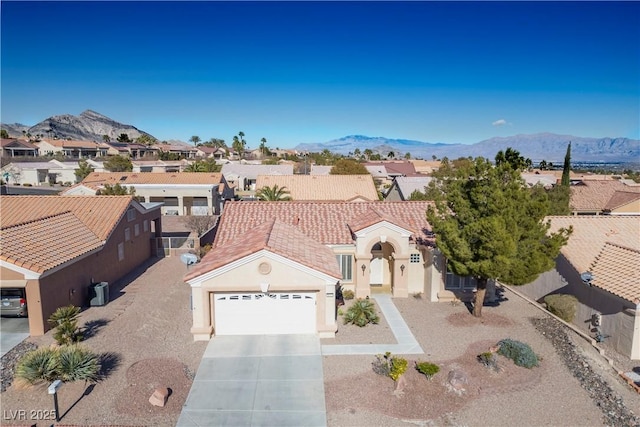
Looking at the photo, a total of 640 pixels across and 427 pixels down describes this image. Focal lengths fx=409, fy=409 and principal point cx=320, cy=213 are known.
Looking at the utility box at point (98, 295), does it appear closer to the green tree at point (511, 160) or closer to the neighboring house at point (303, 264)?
the neighboring house at point (303, 264)

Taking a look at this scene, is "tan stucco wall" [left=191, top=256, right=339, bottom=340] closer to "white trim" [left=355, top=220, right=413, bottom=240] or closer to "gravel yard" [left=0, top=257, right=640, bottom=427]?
"gravel yard" [left=0, top=257, right=640, bottom=427]

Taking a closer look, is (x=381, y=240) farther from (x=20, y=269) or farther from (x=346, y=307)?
(x=20, y=269)

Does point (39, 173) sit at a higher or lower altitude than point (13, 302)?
higher

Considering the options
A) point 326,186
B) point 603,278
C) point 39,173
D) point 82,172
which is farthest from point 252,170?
point 603,278

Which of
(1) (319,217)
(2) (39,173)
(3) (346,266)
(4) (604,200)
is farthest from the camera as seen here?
(2) (39,173)

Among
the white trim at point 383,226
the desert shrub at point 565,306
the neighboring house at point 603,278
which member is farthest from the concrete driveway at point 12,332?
the neighboring house at point 603,278

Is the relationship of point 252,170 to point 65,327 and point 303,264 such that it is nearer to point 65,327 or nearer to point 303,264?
point 303,264

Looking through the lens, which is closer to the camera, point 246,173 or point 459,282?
point 459,282

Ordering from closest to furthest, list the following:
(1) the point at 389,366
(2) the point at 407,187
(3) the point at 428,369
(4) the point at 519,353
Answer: (3) the point at 428,369, (1) the point at 389,366, (4) the point at 519,353, (2) the point at 407,187
